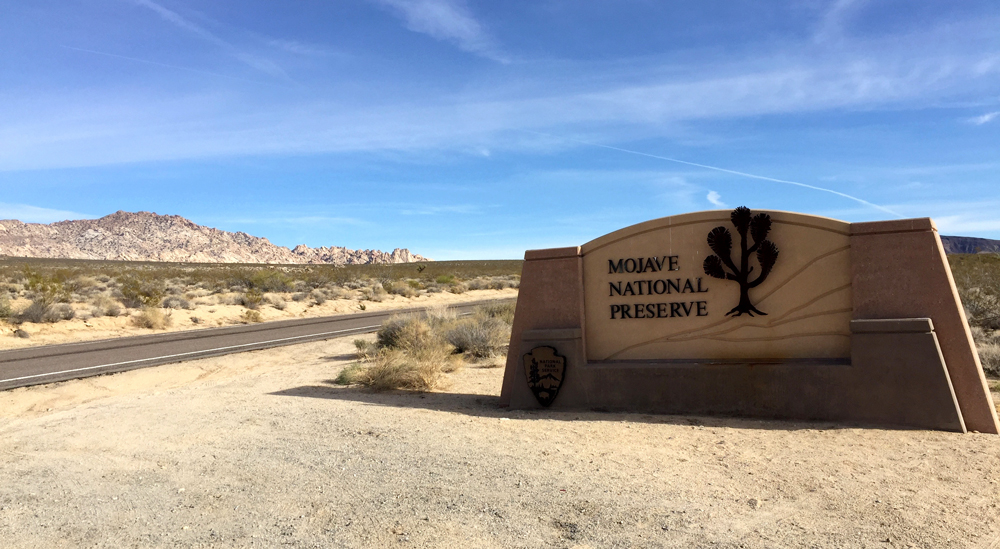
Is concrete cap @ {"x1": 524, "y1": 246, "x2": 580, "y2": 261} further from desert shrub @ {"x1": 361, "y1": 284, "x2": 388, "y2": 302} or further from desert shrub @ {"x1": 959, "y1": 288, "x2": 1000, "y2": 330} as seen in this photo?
desert shrub @ {"x1": 361, "y1": 284, "x2": 388, "y2": 302}

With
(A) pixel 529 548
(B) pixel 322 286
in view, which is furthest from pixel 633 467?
(B) pixel 322 286

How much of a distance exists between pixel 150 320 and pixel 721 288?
22.6 m

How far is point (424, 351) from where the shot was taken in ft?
43.4

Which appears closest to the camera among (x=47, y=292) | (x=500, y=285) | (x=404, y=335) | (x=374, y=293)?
(x=404, y=335)

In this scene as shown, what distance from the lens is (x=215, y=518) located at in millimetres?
5199

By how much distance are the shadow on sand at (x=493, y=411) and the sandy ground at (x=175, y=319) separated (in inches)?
561

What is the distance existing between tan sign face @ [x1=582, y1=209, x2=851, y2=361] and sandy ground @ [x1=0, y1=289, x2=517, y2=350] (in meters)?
18.7

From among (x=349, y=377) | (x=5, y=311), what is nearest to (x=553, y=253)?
(x=349, y=377)

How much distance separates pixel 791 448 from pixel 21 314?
83.6 ft

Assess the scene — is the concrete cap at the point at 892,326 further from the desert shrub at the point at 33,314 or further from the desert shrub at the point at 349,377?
the desert shrub at the point at 33,314

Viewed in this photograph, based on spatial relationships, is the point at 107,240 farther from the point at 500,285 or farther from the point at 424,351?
the point at 424,351

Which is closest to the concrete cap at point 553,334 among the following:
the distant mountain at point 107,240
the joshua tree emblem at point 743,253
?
the joshua tree emblem at point 743,253

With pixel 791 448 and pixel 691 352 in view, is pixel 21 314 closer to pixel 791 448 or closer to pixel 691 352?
pixel 691 352

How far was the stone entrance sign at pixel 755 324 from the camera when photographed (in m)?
7.61
